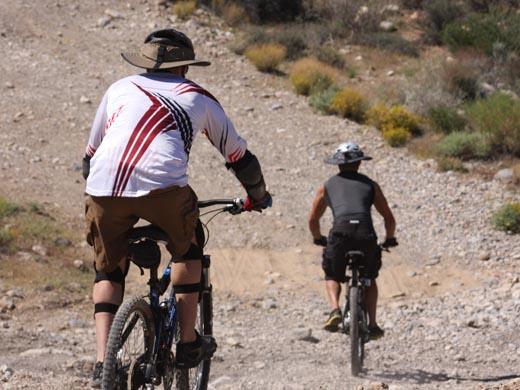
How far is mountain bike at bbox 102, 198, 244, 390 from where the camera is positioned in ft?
13.5

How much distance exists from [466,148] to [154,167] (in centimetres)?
1185

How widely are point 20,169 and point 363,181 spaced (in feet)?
22.0

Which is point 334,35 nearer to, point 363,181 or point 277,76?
point 277,76

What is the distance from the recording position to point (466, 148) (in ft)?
50.6

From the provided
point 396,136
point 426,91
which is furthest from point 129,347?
point 426,91

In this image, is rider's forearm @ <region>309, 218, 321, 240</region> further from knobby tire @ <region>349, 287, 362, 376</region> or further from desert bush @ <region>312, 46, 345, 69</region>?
desert bush @ <region>312, 46, 345, 69</region>

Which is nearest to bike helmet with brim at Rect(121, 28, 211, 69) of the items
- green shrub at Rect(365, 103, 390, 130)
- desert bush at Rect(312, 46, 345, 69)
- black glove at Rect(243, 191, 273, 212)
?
black glove at Rect(243, 191, 273, 212)

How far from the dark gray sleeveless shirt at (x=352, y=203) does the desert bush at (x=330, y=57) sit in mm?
12617

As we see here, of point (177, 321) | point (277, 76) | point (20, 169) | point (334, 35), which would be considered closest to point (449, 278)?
point (20, 169)

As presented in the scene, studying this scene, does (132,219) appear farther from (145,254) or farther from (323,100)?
(323,100)

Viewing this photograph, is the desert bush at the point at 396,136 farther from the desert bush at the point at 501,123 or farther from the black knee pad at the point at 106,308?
the black knee pad at the point at 106,308

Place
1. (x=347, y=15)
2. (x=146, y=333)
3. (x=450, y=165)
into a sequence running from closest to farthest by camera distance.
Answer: (x=146, y=333) → (x=450, y=165) → (x=347, y=15)

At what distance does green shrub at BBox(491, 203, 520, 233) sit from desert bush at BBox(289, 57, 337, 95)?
5858 millimetres

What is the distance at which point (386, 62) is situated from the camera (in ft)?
67.0
